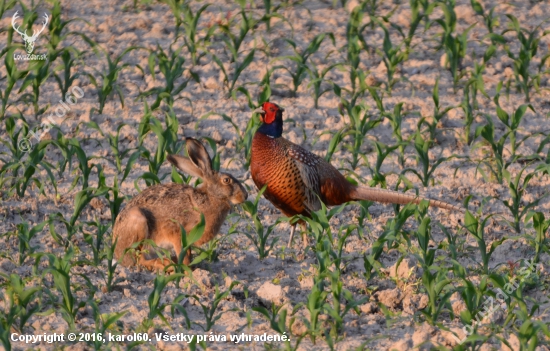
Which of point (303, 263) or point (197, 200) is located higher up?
point (197, 200)

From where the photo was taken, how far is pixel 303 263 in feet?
27.9

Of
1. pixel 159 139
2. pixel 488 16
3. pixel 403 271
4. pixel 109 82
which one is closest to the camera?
pixel 403 271

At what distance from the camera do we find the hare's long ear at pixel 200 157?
8148mm

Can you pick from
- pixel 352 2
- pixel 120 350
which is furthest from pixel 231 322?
pixel 352 2

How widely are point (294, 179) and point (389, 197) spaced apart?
2.53ft

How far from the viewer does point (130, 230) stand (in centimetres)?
789

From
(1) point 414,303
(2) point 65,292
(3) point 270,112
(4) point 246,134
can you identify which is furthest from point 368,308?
(4) point 246,134

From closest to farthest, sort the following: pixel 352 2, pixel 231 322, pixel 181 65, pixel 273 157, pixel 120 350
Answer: pixel 120 350
pixel 231 322
pixel 273 157
pixel 181 65
pixel 352 2

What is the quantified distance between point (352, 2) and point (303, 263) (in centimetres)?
509

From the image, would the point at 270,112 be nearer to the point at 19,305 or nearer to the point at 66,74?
the point at 66,74

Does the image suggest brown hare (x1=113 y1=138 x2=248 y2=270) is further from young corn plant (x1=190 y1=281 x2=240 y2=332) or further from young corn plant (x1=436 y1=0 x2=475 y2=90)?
young corn plant (x1=436 y1=0 x2=475 y2=90)

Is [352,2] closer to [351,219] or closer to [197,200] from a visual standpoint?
[351,219]

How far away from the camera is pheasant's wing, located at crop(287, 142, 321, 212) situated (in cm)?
884

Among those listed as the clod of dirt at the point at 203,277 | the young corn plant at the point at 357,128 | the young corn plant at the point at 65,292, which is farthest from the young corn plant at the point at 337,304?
the young corn plant at the point at 357,128
